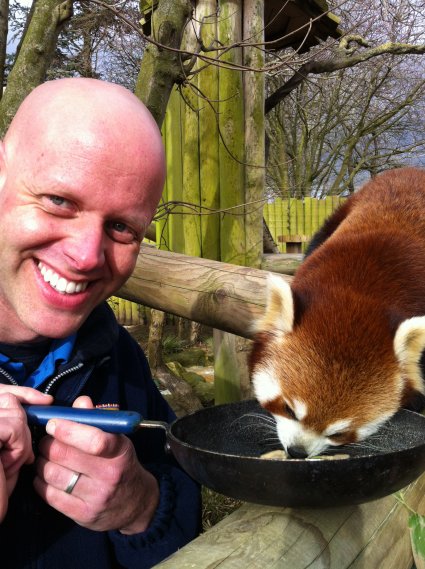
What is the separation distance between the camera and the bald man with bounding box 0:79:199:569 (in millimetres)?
1058

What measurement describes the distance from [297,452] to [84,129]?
104cm

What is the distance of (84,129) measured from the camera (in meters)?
1.12

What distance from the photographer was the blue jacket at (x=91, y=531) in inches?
47.4

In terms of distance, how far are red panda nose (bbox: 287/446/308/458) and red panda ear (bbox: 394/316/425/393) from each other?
411 mm

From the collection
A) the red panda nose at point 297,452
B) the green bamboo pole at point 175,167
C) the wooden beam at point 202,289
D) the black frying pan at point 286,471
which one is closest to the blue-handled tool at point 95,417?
the black frying pan at point 286,471

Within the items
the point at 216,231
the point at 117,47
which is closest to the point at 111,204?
the point at 216,231

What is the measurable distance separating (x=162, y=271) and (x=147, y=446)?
3.44 feet

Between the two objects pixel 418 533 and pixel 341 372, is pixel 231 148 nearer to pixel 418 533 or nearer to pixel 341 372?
pixel 341 372

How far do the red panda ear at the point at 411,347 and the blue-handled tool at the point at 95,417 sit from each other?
3.08 ft

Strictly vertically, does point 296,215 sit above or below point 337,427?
above

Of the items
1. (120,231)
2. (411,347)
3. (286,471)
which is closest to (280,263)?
(411,347)

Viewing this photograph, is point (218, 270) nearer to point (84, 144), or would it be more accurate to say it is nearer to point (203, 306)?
point (203, 306)

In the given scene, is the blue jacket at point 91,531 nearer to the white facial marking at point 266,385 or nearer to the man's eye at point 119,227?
the man's eye at point 119,227

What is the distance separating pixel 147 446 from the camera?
59.4 inches
